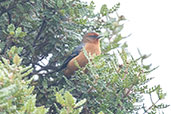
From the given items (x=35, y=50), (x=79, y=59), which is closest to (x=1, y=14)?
(x=35, y=50)

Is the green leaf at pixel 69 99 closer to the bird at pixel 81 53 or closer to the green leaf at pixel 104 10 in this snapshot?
the bird at pixel 81 53

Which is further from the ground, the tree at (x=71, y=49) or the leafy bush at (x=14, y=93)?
the tree at (x=71, y=49)

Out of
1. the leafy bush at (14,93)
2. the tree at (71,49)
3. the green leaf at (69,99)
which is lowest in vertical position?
the green leaf at (69,99)

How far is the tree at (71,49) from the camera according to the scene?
4152mm

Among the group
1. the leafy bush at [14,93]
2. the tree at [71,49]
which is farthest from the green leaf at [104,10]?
the leafy bush at [14,93]

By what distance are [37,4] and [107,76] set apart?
1.52 metres

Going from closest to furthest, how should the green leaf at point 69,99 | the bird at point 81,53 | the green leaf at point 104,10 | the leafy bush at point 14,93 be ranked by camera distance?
the leafy bush at point 14,93, the green leaf at point 69,99, the green leaf at point 104,10, the bird at point 81,53

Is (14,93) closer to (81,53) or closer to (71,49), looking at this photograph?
(71,49)

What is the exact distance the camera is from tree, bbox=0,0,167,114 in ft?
13.6

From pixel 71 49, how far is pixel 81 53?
98cm

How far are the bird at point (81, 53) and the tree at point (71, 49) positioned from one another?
0.16m

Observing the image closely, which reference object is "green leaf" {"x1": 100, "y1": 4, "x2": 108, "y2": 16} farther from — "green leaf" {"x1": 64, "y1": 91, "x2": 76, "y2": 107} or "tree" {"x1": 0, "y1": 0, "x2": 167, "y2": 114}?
"green leaf" {"x1": 64, "y1": 91, "x2": 76, "y2": 107}

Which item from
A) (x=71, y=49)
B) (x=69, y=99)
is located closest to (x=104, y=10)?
(x=71, y=49)

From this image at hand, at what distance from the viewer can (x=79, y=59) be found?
20.3 feet
